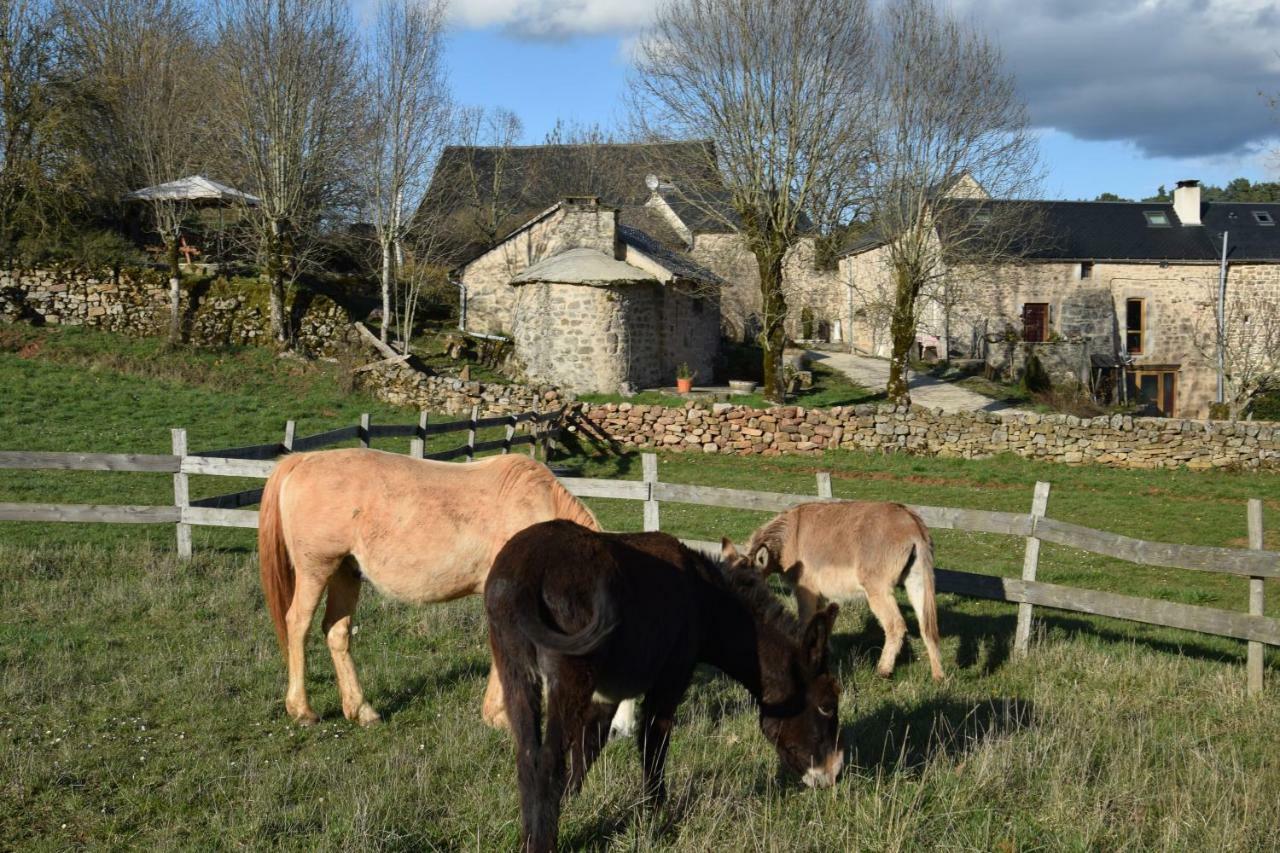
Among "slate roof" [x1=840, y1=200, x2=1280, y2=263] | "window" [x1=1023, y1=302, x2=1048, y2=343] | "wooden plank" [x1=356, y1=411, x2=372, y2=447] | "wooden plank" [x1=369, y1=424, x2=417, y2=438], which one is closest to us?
"wooden plank" [x1=356, y1=411, x2=372, y2=447]

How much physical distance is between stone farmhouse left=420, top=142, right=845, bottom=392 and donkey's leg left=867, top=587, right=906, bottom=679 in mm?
20724

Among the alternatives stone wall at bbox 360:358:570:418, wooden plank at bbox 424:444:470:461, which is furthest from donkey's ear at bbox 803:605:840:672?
stone wall at bbox 360:358:570:418

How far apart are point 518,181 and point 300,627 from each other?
42492 millimetres

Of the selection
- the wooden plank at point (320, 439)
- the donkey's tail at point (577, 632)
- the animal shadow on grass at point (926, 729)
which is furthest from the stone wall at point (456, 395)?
the donkey's tail at point (577, 632)

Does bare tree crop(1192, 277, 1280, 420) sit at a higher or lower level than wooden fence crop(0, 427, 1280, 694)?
higher

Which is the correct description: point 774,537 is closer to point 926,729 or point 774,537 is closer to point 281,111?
point 926,729

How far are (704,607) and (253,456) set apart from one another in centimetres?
813

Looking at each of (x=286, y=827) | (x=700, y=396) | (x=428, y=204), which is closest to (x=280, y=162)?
(x=428, y=204)

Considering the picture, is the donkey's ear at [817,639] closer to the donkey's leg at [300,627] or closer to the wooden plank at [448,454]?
the donkey's leg at [300,627]

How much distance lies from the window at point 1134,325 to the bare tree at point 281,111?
29.2m

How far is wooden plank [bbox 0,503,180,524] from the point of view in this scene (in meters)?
9.27

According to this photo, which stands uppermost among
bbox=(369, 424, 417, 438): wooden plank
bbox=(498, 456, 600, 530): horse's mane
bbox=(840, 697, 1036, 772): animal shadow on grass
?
bbox=(498, 456, 600, 530): horse's mane

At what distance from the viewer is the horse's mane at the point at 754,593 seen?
184 inches

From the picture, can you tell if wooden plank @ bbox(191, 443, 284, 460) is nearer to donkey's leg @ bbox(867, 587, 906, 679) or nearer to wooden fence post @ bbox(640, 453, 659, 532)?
wooden fence post @ bbox(640, 453, 659, 532)
